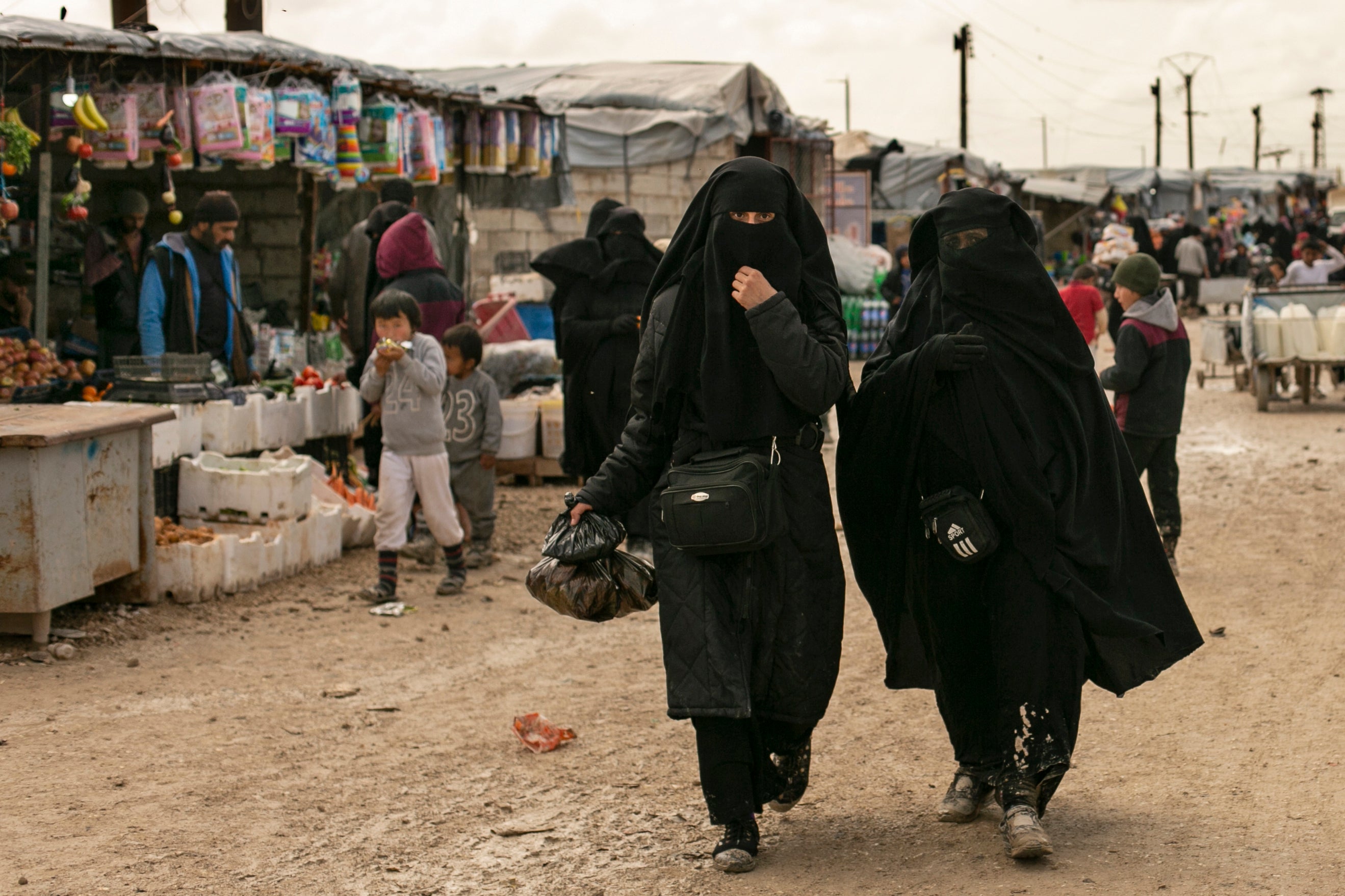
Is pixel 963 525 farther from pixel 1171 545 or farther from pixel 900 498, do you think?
pixel 1171 545

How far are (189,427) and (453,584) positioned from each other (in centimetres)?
162

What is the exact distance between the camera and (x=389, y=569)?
673 cm

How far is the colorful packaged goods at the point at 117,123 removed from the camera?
26.2ft

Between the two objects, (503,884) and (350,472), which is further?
(350,472)

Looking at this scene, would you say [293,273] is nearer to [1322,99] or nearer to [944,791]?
[944,791]

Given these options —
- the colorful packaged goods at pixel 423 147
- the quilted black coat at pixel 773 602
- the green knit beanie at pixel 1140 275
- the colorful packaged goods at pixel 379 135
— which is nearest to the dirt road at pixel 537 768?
the quilted black coat at pixel 773 602

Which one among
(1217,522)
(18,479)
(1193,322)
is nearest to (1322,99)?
(1193,322)

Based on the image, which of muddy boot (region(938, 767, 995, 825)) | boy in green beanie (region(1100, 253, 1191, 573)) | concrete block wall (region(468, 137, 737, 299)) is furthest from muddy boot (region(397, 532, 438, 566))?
concrete block wall (region(468, 137, 737, 299))

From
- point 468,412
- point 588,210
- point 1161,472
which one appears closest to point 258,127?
point 468,412

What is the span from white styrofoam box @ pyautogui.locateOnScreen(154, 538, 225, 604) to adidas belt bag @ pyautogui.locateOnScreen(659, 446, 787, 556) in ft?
12.6

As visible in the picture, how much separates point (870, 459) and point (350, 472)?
5984 mm

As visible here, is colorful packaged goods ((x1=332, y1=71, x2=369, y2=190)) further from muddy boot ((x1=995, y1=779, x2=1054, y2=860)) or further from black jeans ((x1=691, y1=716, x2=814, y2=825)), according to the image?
muddy boot ((x1=995, y1=779, x2=1054, y2=860))

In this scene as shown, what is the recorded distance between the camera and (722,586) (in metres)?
3.45

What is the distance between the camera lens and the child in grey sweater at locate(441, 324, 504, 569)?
7.43m
